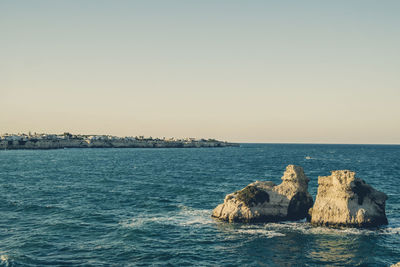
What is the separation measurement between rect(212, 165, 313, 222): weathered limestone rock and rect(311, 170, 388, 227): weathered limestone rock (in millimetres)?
2371

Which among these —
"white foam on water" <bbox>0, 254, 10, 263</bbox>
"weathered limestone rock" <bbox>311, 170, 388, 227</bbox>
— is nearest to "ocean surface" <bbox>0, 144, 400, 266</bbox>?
"white foam on water" <bbox>0, 254, 10, 263</bbox>

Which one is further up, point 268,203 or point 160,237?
point 268,203

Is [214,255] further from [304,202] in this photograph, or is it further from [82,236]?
[304,202]

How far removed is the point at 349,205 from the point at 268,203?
8107 millimetres

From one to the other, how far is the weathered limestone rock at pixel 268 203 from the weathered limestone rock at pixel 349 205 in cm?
237

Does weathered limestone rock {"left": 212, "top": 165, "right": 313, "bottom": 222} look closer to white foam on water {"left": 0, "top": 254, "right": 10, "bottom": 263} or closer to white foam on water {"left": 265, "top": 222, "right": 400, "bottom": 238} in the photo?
white foam on water {"left": 265, "top": 222, "right": 400, "bottom": 238}

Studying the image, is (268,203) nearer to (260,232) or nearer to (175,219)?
(260,232)

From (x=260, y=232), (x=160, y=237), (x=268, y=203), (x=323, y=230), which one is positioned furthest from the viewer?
(x=268, y=203)

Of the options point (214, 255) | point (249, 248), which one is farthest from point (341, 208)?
point (214, 255)

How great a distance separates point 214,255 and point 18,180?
5328 cm

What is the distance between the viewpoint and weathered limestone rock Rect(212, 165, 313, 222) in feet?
116

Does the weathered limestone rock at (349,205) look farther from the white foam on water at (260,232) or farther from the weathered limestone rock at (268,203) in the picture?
the white foam on water at (260,232)

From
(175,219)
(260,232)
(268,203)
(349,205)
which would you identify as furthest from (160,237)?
(349,205)

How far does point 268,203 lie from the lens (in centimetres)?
3591
